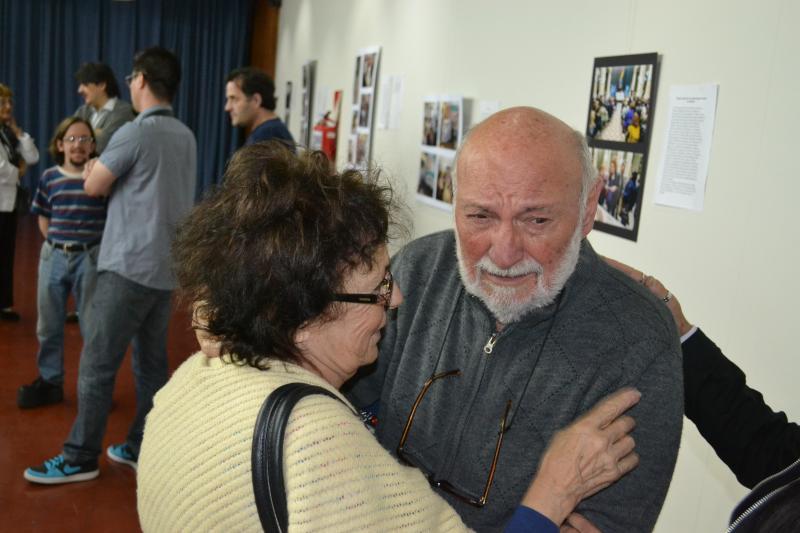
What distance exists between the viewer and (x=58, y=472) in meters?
3.47

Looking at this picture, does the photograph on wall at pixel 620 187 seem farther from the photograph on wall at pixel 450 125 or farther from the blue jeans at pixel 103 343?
the blue jeans at pixel 103 343

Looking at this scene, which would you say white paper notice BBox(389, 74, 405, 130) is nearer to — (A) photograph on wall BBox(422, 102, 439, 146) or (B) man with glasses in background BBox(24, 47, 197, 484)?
(A) photograph on wall BBox(422, 102, 439, 146)

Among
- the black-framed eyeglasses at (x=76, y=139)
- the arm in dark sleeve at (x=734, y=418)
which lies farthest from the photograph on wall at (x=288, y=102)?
the arm in dark sleeve at (x=734, y=418)

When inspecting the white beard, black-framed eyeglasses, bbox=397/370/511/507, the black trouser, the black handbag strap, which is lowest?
the black trouser

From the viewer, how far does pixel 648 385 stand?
54.2 inches

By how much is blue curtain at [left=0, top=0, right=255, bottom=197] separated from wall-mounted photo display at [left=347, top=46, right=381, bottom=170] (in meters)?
4.09

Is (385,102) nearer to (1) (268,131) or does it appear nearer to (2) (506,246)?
(1) (268,131)

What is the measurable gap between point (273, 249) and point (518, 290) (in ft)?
1.83

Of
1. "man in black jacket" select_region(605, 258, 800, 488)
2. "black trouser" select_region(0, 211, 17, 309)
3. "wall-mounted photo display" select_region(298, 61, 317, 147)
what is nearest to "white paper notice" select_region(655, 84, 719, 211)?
"man in black jacket" select_region(605, 258, 800, 488)

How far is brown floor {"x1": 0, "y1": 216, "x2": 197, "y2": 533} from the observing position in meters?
3.24

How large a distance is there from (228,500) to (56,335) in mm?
3575

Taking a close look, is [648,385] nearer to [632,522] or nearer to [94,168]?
[632,522]

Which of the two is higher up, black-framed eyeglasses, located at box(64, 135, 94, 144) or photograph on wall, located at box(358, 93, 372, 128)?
photograph on wall, located at box(358, 93, 372, 128)

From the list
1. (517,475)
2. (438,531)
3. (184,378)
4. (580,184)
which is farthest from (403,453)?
(580,184)
